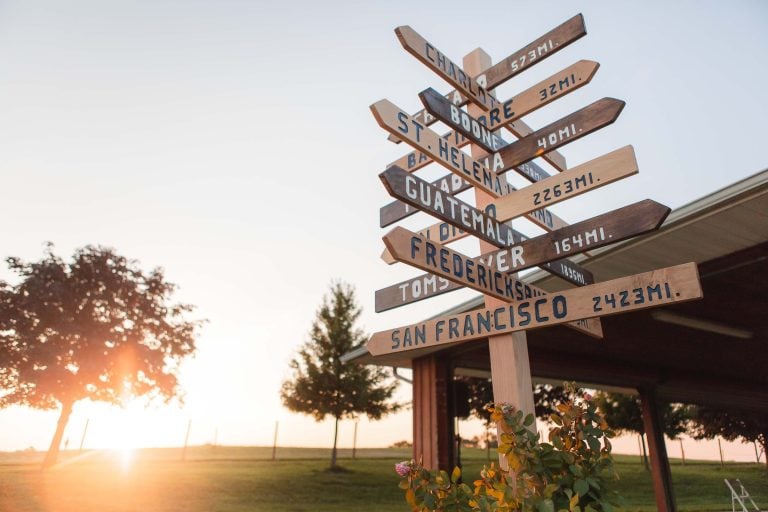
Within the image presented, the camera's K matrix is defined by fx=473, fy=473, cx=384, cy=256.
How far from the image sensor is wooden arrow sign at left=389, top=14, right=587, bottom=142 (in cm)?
323

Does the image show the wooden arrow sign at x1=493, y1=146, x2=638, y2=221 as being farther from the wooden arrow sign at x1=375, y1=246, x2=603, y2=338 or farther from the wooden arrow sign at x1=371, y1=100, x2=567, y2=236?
the wooden arrow sign at x1=375, y1=246, x2=603, y2=338

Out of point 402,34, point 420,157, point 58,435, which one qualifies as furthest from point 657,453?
point 58,435

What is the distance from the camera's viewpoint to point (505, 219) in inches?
121

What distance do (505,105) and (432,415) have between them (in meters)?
5.54

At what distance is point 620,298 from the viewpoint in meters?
2.45

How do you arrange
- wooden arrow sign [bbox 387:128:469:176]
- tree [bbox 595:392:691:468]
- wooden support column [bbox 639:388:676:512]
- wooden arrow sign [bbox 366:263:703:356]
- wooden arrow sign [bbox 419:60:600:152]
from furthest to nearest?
tree [bbox 595:392:691:468]
wooden support column [bbox 639:388:676:512]
wooden arrow sign [bbox 387:128:469:176]
wooden arrow sign [bbox 419:60:600:152]
wooden arrow sign [bbox 366:263:703:356]

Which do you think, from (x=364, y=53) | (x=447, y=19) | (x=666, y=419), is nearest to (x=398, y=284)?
(x=447, y=19)

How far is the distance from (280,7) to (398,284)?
8.59 meters

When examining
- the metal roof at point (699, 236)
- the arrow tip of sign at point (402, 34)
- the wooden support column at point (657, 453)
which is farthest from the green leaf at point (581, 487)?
the wooden support column at point (657, 453)

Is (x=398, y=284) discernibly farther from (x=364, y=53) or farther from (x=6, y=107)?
(x=6, y=107)

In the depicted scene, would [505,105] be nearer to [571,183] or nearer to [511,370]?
[571,183]

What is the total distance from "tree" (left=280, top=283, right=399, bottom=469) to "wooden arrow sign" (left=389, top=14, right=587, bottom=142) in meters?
18.1

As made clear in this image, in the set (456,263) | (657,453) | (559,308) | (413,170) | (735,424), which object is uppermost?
(413,170)

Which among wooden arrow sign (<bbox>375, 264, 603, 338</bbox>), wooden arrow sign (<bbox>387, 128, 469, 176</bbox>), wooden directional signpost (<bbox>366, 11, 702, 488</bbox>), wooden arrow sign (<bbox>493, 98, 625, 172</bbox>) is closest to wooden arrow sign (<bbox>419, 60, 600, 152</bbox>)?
wooden directional signpost (<bbox>366, 11, 702, 488</bbox>)
